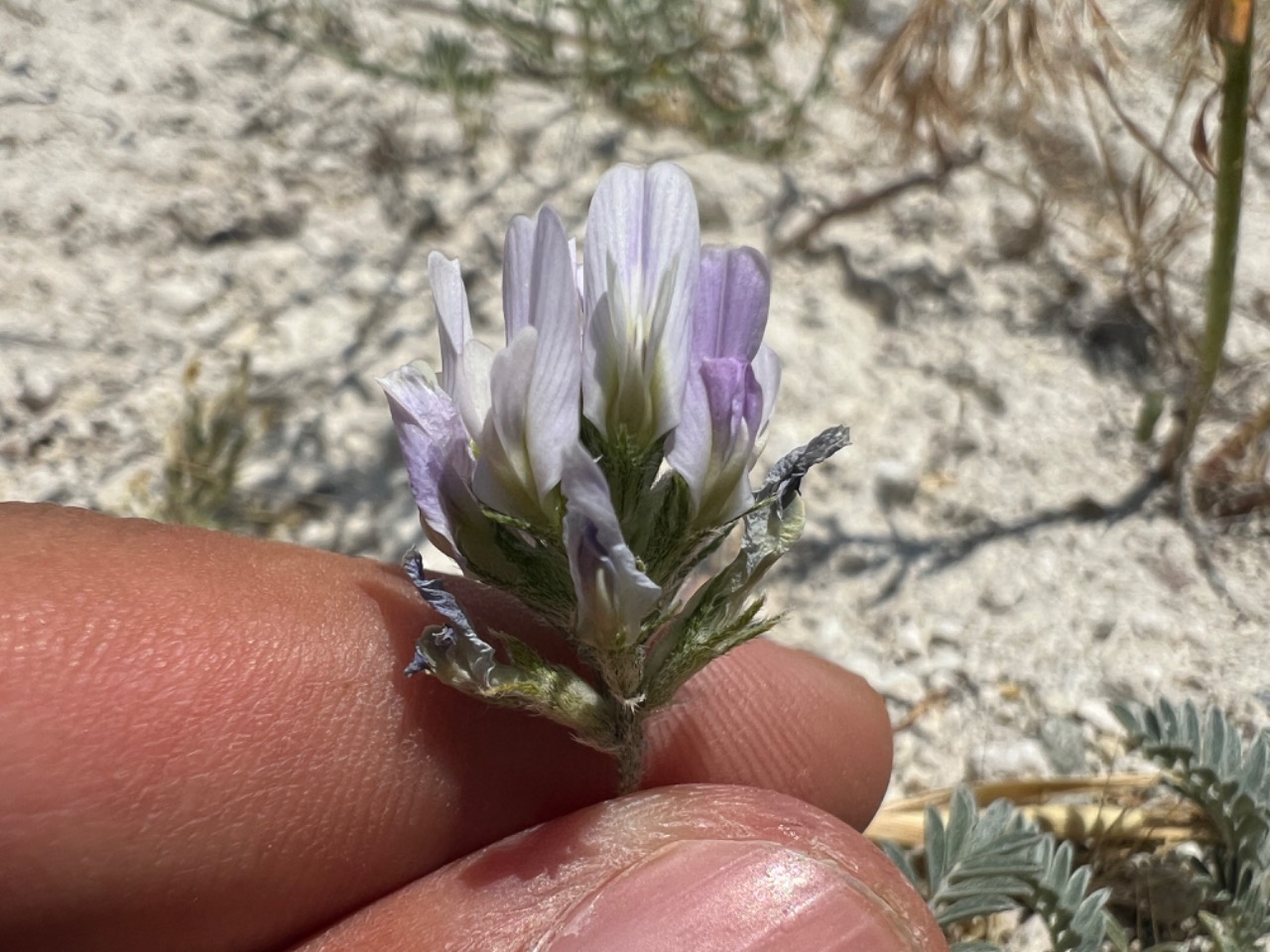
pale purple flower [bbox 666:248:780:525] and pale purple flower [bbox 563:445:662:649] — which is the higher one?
pale purple flower [bbox 666:248:780:525]

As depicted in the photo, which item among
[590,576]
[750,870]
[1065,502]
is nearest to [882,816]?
[750,870]

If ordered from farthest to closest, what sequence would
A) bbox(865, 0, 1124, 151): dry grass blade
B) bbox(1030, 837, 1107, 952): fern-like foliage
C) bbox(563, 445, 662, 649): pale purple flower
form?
1. bbox(865, 0, 1124, 151): dry grass blade
2. bbox(1030, 837, 1107, 952): fern-like foliage
3. bbox(563, 445, 662, 649): pale purple flower

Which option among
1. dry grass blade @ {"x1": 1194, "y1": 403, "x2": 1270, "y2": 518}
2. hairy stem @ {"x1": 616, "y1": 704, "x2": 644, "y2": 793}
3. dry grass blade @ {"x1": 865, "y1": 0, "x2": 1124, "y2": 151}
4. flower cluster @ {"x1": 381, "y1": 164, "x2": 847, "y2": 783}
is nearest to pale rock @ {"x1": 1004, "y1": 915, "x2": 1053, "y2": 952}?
hairy stem @ {"x1": 616, "y1": 704, "x2": 644, "y2": 793}

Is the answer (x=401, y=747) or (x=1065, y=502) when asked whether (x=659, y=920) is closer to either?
(x=401, y=747)

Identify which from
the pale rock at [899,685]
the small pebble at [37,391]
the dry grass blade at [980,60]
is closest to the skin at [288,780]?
the pale rock at [899,685]

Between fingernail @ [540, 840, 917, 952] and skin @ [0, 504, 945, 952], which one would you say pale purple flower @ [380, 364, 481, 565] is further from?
fingernail @ [540, 840, 917, 952]

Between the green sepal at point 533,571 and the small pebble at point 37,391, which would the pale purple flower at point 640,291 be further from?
the small pebble at point 37,391

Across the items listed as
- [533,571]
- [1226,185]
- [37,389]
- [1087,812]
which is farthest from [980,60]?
[37,389]
